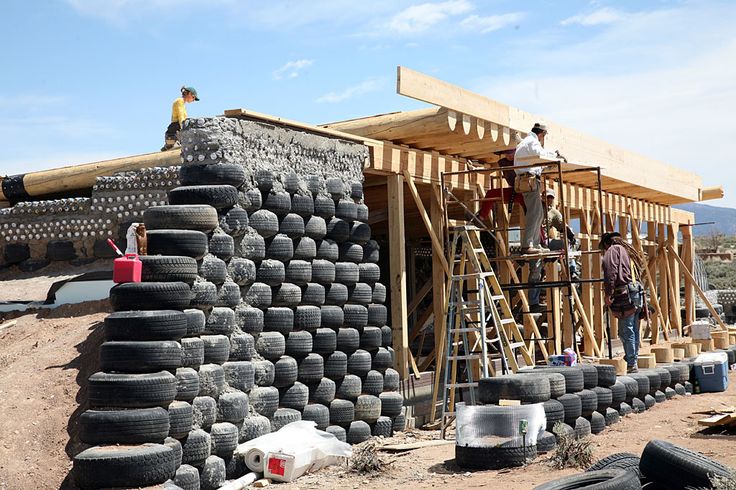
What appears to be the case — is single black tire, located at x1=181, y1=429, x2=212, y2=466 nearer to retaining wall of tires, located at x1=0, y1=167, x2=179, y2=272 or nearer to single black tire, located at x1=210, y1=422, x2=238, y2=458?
single black tire, located at x1=210, y1=422, x2=238, y2=458

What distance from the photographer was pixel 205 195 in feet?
31.1

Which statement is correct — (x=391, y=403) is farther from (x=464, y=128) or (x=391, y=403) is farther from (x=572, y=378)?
(x=464, y=128)

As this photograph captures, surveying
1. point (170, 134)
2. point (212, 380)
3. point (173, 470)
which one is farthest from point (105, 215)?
point (173, 470)

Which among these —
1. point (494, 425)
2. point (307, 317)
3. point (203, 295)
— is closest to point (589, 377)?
point (494, 425)

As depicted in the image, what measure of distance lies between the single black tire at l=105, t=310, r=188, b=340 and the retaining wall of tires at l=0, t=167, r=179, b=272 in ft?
12.6

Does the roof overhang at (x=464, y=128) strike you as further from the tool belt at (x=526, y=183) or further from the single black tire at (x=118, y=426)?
the single black tire at (x=118, y=426)

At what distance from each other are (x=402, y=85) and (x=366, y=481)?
4396 millimetres

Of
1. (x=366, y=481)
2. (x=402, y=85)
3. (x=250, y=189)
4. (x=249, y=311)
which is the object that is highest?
(x=402, y=85)

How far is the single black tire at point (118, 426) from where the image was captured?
7.75 m

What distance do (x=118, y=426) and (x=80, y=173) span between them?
7394mm

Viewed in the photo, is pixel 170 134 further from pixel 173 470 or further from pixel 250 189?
pixel 173 470

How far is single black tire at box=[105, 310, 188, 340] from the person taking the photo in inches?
324

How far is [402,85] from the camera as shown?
1044 cm

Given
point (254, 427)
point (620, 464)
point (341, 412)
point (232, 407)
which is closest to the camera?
point (620, 464)
